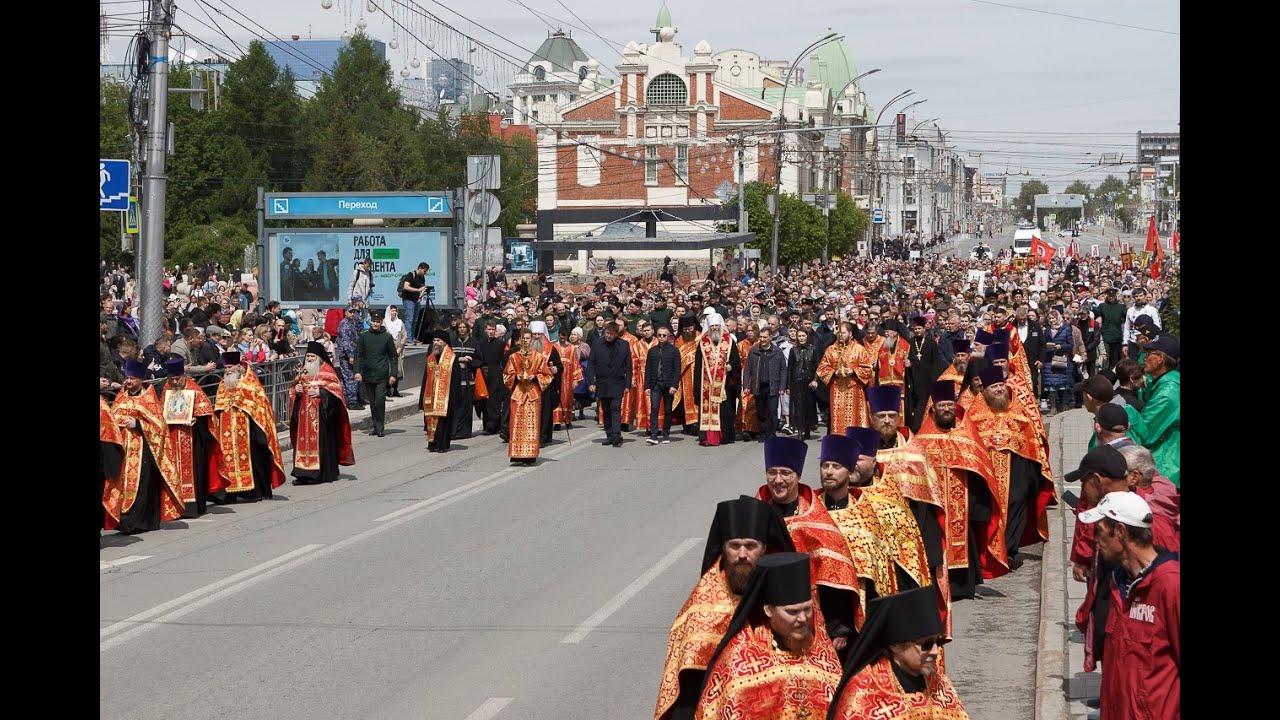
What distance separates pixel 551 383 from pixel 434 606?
10.5 meters

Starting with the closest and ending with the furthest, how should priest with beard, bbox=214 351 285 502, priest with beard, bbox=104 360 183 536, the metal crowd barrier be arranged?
priest with beard, bbox=104 360 183 536 → priest with beard, bbox=214 351 285 502 → the metal crowd barrier

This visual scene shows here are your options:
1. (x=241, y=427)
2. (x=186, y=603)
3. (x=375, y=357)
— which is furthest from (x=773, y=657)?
(x=375, y=357)

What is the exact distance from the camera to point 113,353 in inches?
907

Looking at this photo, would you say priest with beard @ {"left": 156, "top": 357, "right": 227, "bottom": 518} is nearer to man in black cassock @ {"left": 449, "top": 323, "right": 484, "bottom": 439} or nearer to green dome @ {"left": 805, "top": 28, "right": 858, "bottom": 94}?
man in black cassock @ {"left": 449, "top": 323, "right": 484, "bottom": 439}

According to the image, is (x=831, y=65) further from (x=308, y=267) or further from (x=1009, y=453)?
(x=1009, y=453)

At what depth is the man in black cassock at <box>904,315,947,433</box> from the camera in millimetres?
22250

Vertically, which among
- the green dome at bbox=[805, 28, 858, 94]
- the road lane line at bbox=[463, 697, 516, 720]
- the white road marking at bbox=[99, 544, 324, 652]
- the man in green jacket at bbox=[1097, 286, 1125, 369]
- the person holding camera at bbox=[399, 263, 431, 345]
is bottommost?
the road lane line at bbox=[463, 697, 516, 720]

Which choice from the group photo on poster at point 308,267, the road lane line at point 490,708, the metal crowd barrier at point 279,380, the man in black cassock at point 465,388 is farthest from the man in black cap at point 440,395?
the road lane line at point 490,708

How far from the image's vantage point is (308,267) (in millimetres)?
32969

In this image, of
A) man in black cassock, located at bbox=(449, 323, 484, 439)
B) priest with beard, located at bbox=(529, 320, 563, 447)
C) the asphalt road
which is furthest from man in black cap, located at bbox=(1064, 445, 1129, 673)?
man in black cassock, located at bbox=(449, 323, 484, 439)

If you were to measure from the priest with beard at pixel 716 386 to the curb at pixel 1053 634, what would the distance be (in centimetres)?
816

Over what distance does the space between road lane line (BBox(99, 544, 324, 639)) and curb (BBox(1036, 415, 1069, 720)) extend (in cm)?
582
